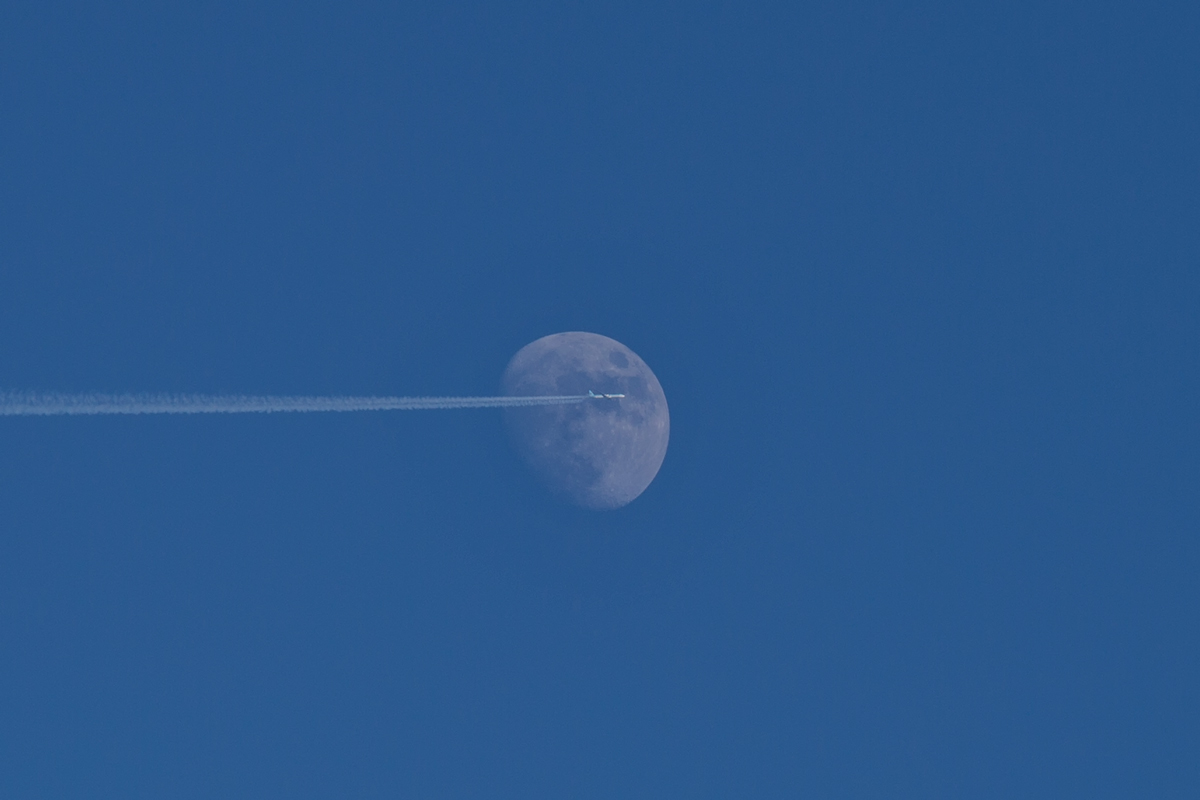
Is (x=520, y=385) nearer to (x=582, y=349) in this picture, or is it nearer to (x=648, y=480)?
(x=582, y=349)

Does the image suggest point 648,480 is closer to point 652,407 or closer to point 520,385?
point 652,407

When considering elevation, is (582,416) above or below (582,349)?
below

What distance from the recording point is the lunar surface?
340 ft

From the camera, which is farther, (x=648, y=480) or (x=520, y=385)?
(x=648, y=480)

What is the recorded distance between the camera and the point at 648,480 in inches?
4434

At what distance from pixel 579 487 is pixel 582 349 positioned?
10.5 metres

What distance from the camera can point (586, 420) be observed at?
104 metres

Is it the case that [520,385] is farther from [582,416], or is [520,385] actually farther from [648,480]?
[648,480]

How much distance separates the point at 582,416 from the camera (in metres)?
103

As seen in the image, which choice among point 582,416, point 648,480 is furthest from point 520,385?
point 648,480

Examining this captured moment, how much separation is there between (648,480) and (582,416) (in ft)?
38.7

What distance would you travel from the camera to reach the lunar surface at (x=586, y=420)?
104m

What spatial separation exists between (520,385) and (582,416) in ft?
17.5

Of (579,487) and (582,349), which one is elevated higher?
(582,349)
